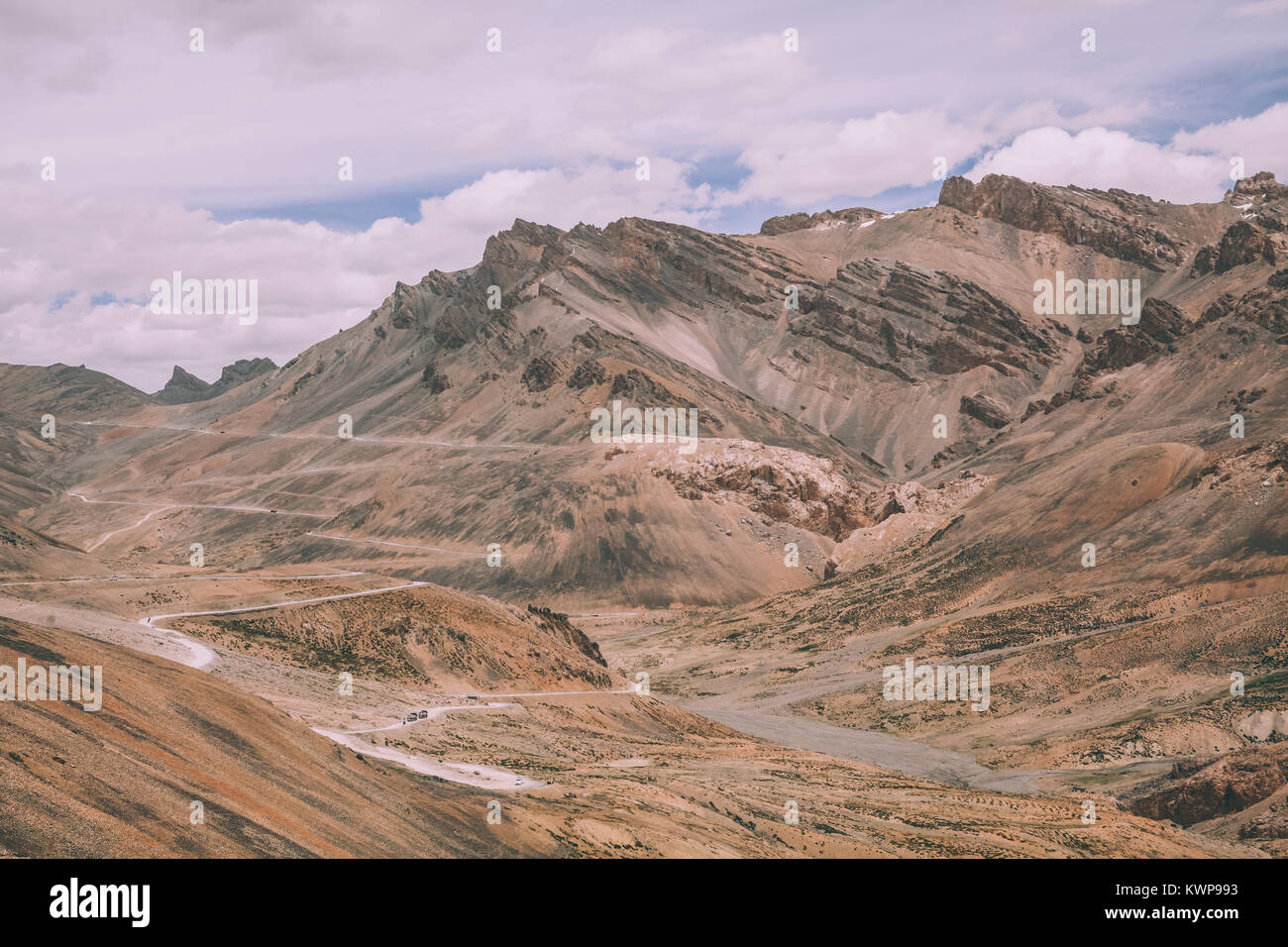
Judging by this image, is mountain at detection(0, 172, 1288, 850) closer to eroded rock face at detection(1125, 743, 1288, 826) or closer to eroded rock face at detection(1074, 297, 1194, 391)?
eroded rock face at detection(1125, 743, 1288, 826)


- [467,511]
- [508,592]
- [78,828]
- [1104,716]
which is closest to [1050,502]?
[1104,716]

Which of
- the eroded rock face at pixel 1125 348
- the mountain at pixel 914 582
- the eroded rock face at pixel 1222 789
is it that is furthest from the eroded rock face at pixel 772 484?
the eroded rock face at pixel 1222 789

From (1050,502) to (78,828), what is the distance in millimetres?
110625

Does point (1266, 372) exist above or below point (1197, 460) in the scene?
above

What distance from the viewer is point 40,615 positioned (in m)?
62.5

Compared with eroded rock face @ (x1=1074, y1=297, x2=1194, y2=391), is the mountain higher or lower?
lower

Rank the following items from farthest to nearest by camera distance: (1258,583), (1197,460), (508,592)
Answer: (508,592), (1197,460), (1258,583)

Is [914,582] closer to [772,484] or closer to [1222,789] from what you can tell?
[772,484]

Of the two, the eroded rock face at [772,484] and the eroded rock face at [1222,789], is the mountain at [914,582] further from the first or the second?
the eroded rock face at [772,484]

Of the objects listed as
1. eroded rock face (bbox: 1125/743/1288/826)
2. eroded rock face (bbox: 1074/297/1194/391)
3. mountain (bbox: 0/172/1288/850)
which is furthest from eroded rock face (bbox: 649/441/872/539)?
eroded rock face (bbox: 1125/743/1288/826)

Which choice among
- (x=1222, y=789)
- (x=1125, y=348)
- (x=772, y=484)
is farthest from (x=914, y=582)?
(x=1125, y=348)
